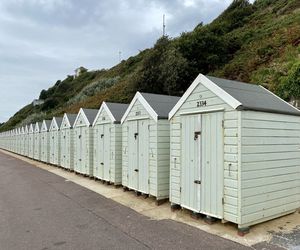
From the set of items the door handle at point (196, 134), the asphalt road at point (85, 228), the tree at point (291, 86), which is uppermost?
the tree at point (291, 86)

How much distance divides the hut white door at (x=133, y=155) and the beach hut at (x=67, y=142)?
24.4 feet

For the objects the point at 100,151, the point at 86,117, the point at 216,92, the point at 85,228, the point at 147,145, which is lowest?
the point at 85,228

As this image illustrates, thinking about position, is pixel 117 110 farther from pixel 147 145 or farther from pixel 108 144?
pixel 147 145

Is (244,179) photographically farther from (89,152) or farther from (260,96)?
(89,152)

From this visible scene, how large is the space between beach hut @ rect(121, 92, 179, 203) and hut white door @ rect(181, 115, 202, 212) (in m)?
1.37

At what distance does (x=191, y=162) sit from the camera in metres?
7.58

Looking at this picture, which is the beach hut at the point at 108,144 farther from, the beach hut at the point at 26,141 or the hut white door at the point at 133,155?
the beach hut at the point at 26,141

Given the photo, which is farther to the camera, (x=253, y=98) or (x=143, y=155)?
(x=143, y=155)

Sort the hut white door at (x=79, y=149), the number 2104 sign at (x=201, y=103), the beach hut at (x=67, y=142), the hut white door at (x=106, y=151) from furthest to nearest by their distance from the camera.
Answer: the beach hut at (x=67, y=142), the hut white door at (x=79, y=149), the hut white door at (x=106, y=151), the number 2104 sign at (x=201, y=103)

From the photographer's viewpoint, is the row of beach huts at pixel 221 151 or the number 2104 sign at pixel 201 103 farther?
the number 2104 sign at pixel 201 103

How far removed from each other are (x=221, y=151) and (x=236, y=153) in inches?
17.2

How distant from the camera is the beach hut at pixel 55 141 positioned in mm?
19906

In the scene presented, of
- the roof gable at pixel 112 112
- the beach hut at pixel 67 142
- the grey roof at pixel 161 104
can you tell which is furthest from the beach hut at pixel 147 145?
the beach hut at pixel 67 142

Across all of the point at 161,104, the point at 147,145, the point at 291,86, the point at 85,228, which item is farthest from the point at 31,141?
the point at 291,86
